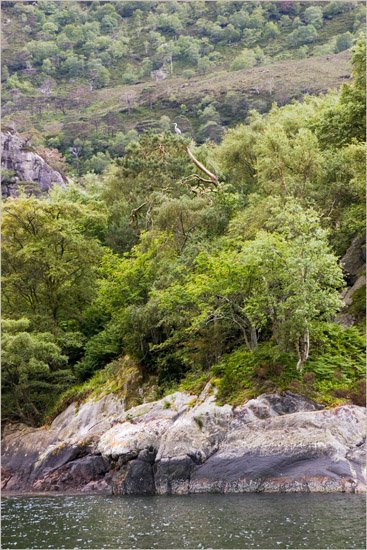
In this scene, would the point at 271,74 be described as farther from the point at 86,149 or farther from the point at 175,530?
the point at 175,530

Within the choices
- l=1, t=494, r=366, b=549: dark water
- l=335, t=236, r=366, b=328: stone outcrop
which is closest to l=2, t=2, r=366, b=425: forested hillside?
l=335, t=236, r=366, b=328: stone outcrop

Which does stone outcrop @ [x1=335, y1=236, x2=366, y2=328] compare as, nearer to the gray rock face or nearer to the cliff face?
the gray rock face

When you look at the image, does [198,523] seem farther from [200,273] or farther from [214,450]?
[200,273]

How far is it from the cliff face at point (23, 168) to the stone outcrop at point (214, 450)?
2823 inches

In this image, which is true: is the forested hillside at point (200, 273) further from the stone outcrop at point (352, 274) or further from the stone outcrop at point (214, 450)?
the stone outcrop at point (214, 450)

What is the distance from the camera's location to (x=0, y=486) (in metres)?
30.9

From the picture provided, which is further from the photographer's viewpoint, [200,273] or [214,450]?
[200,273]

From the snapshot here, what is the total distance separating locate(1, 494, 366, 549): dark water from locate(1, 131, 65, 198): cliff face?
79086mm

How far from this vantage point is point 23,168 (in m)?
102

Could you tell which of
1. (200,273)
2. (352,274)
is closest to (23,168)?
(200,273)

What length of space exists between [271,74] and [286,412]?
15152cm

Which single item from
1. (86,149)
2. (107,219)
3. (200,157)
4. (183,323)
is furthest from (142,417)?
(86,149)

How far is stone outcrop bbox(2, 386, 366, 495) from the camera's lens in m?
23.0

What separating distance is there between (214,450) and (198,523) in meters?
6.77
